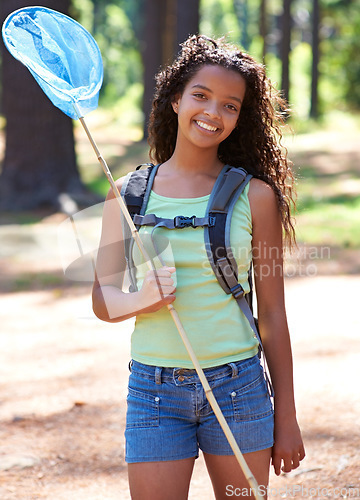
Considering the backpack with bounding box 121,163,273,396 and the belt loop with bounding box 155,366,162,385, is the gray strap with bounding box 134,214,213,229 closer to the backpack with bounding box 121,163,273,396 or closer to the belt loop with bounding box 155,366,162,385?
the backpack with bounding box 121,163,273,396

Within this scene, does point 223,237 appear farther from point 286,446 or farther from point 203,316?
point 286,446

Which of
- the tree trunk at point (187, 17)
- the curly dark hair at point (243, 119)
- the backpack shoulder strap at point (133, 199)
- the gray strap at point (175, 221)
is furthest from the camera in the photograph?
the tree trunk at point (187, 17)

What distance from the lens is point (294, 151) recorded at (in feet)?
53.8

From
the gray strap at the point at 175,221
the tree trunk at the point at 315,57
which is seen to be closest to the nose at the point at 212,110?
the gray strap at the point at 175,221

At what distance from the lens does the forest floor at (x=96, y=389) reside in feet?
11.6

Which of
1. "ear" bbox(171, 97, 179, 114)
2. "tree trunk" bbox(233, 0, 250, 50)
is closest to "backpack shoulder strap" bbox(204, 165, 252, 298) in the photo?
"ear" bbox(171, 97, 179, 114)

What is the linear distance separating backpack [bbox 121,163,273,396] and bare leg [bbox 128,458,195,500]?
39 centimetres

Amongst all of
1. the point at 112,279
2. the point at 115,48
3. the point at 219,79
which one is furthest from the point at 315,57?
the point at 112,279

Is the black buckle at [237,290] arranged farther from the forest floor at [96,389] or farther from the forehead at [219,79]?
the forest floor at [96,389]

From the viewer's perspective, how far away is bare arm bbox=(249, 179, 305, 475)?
228 centimetres

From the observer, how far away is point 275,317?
2.33 m

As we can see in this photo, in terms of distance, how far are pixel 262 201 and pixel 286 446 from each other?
77 cm

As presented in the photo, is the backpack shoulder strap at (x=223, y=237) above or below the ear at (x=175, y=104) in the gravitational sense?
below

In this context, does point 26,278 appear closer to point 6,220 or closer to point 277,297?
point 6,220
